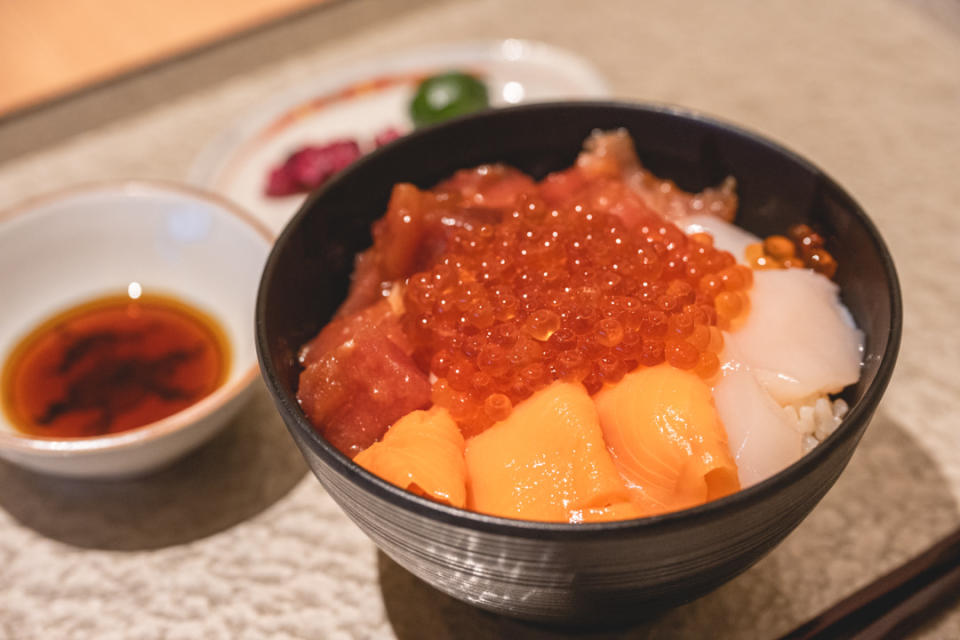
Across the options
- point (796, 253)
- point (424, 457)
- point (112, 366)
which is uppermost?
point (796, 253)

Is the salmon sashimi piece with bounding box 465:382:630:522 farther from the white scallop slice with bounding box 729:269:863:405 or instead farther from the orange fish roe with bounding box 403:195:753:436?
the white scallop slice with bounding box 729:269:863:405

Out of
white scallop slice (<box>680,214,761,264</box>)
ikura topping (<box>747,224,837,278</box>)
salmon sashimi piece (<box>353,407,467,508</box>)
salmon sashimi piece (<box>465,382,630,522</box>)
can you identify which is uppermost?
ikura topping (<box>747,224,837,278</box>)

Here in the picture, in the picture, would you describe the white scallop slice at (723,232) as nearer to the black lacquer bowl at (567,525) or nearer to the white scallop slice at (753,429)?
the black lacquer bowl at (567,525)

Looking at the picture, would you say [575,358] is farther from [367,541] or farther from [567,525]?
[367,541]

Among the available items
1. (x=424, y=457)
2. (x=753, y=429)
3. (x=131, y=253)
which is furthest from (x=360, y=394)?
(x=131, y=253)

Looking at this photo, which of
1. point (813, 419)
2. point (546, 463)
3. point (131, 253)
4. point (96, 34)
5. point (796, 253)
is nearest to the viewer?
point (546, 463)

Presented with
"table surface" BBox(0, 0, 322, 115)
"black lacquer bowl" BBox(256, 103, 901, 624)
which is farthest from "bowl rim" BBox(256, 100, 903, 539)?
"table surface" BBox(0, 0, 322, 115)

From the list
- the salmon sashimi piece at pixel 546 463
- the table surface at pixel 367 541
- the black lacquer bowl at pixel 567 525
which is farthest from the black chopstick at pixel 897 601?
the salmon sashimi piece at pixel 546 463
